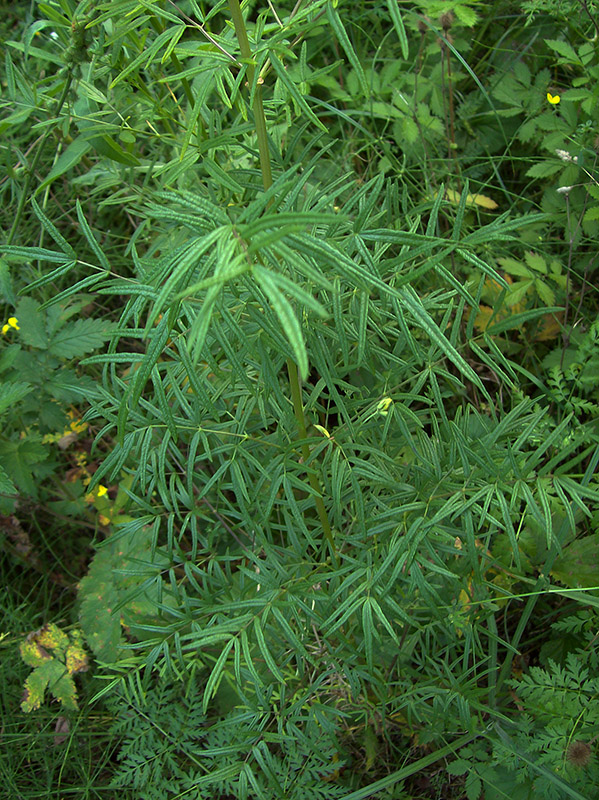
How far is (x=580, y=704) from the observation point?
1584 millimetres

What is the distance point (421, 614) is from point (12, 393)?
1388 mm

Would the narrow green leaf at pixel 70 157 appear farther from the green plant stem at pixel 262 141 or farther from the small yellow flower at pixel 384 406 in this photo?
the small yellow flower at pixel 384 406

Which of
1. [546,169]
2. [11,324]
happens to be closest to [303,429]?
[546,169]

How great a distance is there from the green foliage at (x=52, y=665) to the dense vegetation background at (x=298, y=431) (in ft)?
0.03

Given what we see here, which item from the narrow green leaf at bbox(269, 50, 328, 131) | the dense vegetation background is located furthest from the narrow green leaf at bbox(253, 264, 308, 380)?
the narrow green leaf at bbox(269, 50, 328, 131)

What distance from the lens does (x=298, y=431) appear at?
1.47 m

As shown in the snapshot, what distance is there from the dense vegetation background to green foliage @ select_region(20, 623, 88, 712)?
10mm

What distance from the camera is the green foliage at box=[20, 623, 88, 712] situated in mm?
2117

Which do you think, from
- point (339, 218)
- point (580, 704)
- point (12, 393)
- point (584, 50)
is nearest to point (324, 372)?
point (339, 218)

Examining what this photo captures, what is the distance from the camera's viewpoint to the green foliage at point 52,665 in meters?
2.12

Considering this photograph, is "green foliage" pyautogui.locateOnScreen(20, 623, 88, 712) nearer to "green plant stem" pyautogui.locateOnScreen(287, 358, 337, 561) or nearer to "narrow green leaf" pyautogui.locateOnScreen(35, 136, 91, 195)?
"green plant stem" pyautogui.locateOnScreen(287, 358, 337, 561)

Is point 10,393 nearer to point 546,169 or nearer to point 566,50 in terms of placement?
point 546,169

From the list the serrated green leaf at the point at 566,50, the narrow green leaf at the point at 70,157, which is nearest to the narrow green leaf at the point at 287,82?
the narrow green leaf at the point at 70,157

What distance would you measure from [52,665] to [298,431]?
1.29m
